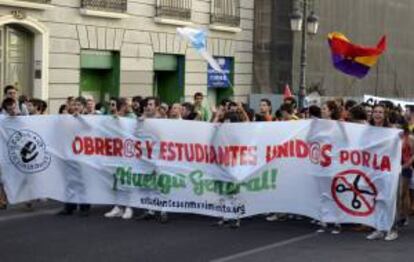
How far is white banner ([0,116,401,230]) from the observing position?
37.7 ft

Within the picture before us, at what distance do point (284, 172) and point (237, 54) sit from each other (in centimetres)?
1894

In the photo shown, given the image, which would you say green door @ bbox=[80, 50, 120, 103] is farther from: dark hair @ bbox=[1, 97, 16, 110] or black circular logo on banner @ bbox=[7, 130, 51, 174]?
black circular logo on banner @ bbox=[7, 130, 51, 174]

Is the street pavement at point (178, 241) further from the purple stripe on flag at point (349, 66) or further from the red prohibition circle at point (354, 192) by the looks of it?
the purple stripe on flag at point (349, 66)

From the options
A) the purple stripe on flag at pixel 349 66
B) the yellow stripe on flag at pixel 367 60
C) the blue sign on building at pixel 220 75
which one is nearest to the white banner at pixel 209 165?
the yellow stripe on flag at pixel 367 60

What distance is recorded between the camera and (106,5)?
23.3 m

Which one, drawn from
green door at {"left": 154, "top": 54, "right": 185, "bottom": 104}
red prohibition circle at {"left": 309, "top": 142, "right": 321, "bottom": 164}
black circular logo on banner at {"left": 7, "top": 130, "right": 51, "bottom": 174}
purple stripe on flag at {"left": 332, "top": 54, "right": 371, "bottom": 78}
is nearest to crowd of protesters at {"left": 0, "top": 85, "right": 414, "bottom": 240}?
black circular logo on banner at {"left": 7, "top": 130, "right": 51, "bottom": 174}

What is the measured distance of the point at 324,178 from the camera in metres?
11.6

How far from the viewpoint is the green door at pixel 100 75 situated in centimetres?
2377

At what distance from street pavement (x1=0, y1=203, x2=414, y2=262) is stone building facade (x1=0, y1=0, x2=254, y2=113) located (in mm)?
9362

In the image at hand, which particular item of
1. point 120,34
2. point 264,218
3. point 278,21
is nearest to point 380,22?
point 278,21

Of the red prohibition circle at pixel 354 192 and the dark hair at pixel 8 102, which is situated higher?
the dark hair at pixel 8 102

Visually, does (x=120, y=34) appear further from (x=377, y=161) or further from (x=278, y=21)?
(x=377, y=161)

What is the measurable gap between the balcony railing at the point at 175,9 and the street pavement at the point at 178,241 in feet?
45.4

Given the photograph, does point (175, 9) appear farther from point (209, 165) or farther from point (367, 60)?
point (209, 165)
